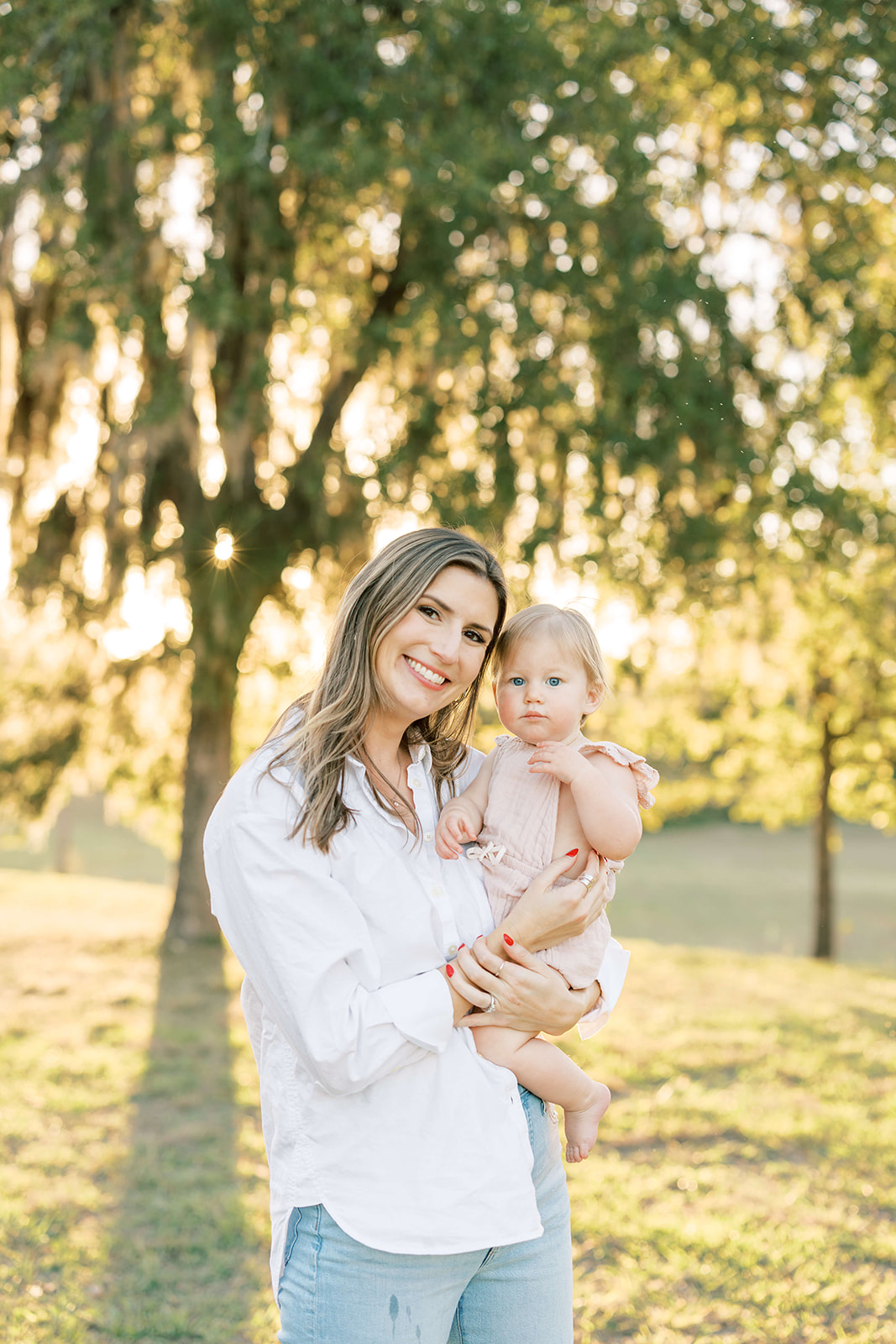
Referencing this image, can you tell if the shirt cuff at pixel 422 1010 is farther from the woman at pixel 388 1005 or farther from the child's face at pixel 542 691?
the child's face at pixel 542 691

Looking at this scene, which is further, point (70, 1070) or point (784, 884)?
point (784, 884)

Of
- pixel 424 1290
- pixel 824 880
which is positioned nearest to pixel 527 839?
pixel 424 1290

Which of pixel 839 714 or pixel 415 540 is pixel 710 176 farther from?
pixel 839 714

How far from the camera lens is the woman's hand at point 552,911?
188 centimetres

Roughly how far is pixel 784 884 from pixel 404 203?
956 inches

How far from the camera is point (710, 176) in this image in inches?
315

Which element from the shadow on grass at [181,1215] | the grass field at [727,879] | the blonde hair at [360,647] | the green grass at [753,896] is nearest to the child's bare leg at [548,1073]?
the blonde hair at [360,647]

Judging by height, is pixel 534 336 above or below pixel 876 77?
below

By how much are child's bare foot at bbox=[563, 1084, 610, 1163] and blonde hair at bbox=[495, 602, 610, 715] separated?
826 millimetres

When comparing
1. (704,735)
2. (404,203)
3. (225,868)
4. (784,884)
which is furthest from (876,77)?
(784,884)

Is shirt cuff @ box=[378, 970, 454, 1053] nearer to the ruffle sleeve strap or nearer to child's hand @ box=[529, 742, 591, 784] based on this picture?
child's hand @ box=[529, 742, 591, 784]

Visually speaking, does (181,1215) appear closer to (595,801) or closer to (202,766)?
(595,801)

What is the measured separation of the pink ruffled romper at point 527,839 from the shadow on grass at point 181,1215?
2555mm

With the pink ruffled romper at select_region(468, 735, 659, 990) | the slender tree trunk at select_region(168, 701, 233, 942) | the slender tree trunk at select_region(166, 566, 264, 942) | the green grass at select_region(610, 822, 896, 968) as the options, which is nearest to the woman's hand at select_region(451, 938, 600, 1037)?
the pink ruffled romper at select_region(468, 735, 659, 990)
